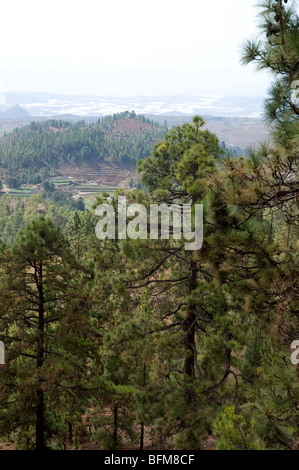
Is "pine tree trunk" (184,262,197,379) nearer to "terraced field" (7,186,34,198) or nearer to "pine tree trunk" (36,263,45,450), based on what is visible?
"pine tree trunk" (36,263,45,450)

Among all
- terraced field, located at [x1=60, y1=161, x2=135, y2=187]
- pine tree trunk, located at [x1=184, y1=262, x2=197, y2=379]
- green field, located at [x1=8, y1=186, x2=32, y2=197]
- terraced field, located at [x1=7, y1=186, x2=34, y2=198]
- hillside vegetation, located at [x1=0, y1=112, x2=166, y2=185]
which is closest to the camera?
pine tree trunk, located at [x1=184, y1=262, x2=197, y2=379]

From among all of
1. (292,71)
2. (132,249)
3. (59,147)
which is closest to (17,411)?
(132,249)

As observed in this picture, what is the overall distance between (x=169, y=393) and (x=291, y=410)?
137 inches

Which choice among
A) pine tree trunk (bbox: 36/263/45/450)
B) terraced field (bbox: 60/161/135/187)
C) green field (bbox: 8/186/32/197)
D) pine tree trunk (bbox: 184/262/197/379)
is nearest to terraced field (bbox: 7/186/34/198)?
green field (bbox: 8/186/32/197)

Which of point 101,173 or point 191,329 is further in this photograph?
point 101,173

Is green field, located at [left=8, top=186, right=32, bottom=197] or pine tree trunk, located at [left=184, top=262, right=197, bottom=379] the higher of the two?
pine tree trunk, located at [left=184, top=262, right=197, bottom=379]

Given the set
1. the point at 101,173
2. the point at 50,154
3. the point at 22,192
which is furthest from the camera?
the point at 101,173

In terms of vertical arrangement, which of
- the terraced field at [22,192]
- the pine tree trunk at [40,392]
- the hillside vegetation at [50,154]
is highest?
the hillside vegetation at [50,154]

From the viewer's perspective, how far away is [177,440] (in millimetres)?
7312

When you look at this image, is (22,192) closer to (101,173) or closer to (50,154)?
(50,154)

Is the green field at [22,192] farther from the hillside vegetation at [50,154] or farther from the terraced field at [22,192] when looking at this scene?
the hillside vegetation at [50,154]

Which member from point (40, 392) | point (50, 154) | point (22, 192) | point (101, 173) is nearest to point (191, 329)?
point (40, 392)

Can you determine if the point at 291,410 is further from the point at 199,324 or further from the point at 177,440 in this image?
the point at 199,324

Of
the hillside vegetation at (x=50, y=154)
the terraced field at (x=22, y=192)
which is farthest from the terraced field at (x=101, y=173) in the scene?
the terraced field at (x=22, y=192)
